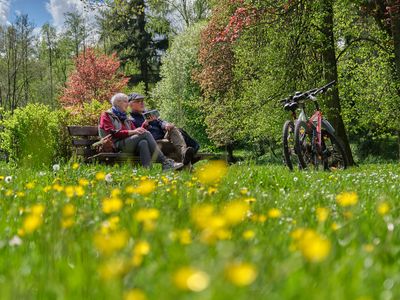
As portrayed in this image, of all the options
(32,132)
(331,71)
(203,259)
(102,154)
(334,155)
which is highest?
(331,71)

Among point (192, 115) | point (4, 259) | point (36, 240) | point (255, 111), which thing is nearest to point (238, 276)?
point (4, 259)

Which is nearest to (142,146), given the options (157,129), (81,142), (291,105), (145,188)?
(157,129)

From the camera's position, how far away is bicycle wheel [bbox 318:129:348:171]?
8.21 meters

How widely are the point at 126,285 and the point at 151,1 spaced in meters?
15.2

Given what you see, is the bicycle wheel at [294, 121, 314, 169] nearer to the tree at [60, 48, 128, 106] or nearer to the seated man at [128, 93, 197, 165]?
the seated man at [128, 93, 197, 165]

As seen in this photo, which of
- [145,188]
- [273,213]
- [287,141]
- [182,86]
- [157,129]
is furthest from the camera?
[182,86]

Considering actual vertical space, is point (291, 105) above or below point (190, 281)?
above

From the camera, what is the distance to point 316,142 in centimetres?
811

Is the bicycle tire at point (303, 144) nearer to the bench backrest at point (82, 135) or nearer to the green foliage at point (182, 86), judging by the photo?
the bench backrest at point (82, 135)

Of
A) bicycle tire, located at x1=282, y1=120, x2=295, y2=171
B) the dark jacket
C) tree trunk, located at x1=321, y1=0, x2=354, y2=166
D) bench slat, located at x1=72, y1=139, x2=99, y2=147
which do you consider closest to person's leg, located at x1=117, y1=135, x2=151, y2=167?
the dark jacket

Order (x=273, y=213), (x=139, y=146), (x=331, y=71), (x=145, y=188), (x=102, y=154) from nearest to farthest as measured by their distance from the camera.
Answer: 1. (x=273, y=213)
2. (x=145, y=188)
3. (x=102, y=154)
4. (x=139, y=146)
5. (x=331, y=71)

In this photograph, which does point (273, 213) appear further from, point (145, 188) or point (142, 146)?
point (142, 146)

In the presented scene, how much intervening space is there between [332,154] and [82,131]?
4418 millimetres

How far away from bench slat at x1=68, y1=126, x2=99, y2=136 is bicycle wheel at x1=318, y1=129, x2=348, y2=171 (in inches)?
163
